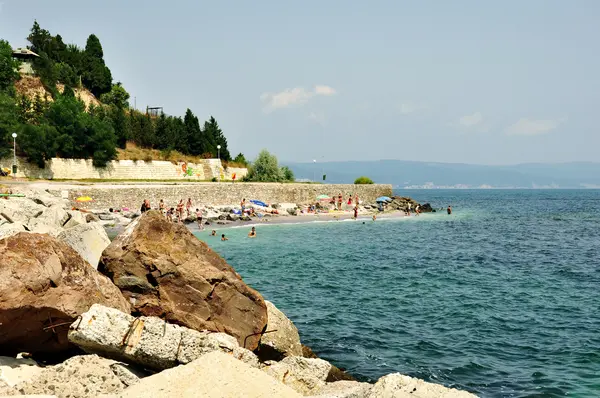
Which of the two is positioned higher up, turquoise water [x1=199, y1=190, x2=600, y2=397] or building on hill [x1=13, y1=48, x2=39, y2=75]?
building on hill [x1=13, y1=48, x2=39, y2=75]

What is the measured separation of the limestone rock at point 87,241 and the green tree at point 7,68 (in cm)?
5278

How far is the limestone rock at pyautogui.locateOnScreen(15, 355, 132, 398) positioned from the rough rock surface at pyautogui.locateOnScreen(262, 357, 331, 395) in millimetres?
2463

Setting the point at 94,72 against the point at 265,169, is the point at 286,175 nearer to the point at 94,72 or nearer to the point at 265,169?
the point at 265,169

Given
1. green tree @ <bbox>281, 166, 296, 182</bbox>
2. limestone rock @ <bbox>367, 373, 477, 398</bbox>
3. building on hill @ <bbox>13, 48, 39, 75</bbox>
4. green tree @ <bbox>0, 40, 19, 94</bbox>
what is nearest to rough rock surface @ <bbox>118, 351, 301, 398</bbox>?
limestone rock @ <bbox>367, 373, 477, 398</bbox>

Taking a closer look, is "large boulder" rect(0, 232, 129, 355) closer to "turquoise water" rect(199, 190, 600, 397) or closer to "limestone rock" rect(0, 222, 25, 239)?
"limestone rock" rect(0, 222, 25, 239)

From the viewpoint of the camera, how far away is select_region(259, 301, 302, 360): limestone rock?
1053cm

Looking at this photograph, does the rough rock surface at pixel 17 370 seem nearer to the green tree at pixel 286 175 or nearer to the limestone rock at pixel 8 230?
the limestone rock at pixel 8 230

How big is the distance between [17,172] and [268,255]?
29276mm

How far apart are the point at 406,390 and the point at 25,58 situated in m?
74.7

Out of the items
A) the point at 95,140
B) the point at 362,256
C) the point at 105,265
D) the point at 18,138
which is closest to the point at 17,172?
the point at 18,138

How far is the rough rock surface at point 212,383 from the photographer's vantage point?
6508 mm

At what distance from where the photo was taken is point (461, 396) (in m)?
6.69

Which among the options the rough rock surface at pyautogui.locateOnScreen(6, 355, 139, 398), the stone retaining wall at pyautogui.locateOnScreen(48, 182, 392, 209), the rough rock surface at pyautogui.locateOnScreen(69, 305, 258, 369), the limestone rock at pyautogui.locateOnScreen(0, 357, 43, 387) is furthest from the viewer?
the stone retaining wall at pyautogui.locateOnScreen(48, 182, 392, 209)

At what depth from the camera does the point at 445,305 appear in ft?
59.0
